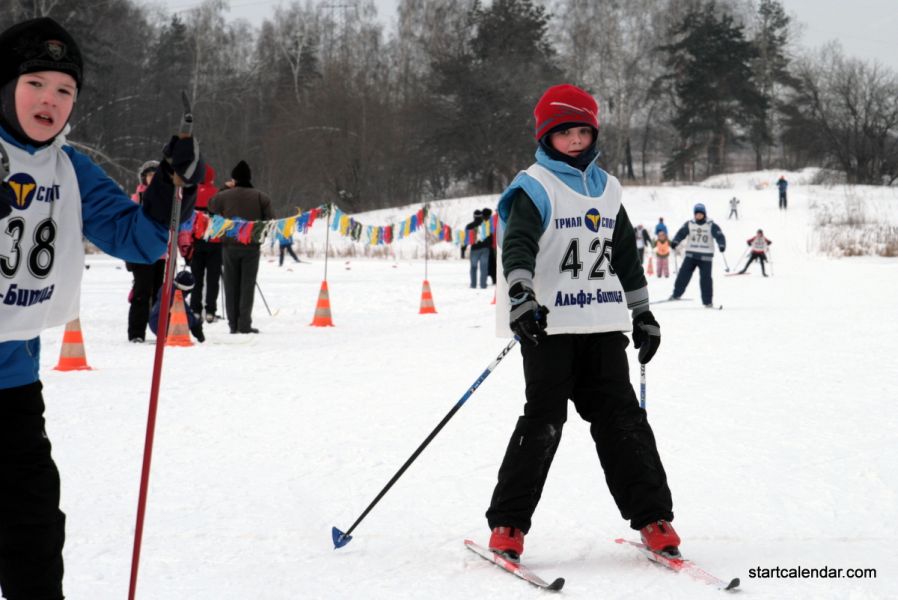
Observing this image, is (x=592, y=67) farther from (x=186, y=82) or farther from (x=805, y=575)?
(x=805, y=575)

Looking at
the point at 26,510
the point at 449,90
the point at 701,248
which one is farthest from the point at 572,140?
the point at 449,90

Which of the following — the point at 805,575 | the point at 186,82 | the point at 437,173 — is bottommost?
the point at 805,575

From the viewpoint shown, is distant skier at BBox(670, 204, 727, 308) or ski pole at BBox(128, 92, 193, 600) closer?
ski pole at BBox(128, 92, 193, 600)

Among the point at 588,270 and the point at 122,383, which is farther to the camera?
the point at 122,383

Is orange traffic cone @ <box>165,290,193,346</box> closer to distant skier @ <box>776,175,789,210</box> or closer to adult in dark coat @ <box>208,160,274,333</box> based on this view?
adult in dark coat @ <box>208,160,274,333</box>

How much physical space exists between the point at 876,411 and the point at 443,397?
2795mm

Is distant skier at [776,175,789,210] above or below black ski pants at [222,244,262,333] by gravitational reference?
above

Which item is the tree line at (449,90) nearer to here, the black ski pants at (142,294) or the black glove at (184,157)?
the black ski pants at (142,294)

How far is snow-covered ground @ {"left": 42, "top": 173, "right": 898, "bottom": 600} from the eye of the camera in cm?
319

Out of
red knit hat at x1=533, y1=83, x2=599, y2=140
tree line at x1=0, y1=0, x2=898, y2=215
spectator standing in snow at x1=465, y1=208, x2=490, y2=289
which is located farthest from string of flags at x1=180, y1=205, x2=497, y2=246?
tree line at x1=0, y1=0, x2=898, y2=215

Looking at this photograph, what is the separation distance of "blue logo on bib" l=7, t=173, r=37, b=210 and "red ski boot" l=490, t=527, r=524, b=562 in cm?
186

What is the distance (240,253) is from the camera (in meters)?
10.3

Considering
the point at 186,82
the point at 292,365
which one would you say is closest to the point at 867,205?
the point at 186,82

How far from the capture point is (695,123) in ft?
191
